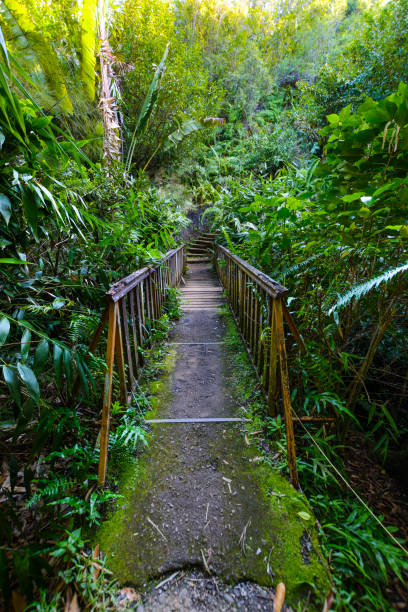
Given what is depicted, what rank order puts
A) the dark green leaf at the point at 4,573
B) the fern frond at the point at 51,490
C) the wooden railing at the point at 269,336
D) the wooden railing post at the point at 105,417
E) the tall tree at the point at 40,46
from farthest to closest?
the tall tree at the point at 40,46, the wooden railing at the point at 269,336, the wooden railing post at the point at 105,417, the fern frond at the point at 51,490, the dark green leaf at the point at 4,573

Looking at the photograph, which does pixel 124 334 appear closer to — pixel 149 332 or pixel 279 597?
pixel 149 332

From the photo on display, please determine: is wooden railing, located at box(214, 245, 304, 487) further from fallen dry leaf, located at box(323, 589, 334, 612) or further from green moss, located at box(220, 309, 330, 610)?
fallen dry leaf, located at box(323, 589, 334, 612)

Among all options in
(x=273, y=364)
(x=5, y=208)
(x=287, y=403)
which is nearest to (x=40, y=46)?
(x=5, y=208)

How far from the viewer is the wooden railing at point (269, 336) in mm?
1468

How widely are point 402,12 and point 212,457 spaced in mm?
10055

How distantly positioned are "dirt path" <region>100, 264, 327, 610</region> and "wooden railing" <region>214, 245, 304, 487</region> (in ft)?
0.80

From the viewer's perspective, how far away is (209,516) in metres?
1.30

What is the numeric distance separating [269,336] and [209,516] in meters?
1.12

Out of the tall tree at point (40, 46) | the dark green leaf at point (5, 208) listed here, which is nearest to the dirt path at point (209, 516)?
the dark green leaf at point (5, 208)

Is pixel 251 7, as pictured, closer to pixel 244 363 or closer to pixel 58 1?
pixel 58 1

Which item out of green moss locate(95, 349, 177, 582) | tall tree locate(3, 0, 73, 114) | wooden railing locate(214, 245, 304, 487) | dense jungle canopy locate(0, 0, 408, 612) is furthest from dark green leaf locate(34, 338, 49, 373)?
tall tree locate(3, 0, 73, 114)

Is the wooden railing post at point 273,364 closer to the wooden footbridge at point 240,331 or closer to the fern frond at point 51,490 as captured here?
the wooden footbridge at point 240,331

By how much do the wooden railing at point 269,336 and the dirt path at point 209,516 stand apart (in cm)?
24

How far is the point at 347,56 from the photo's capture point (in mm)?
8250
